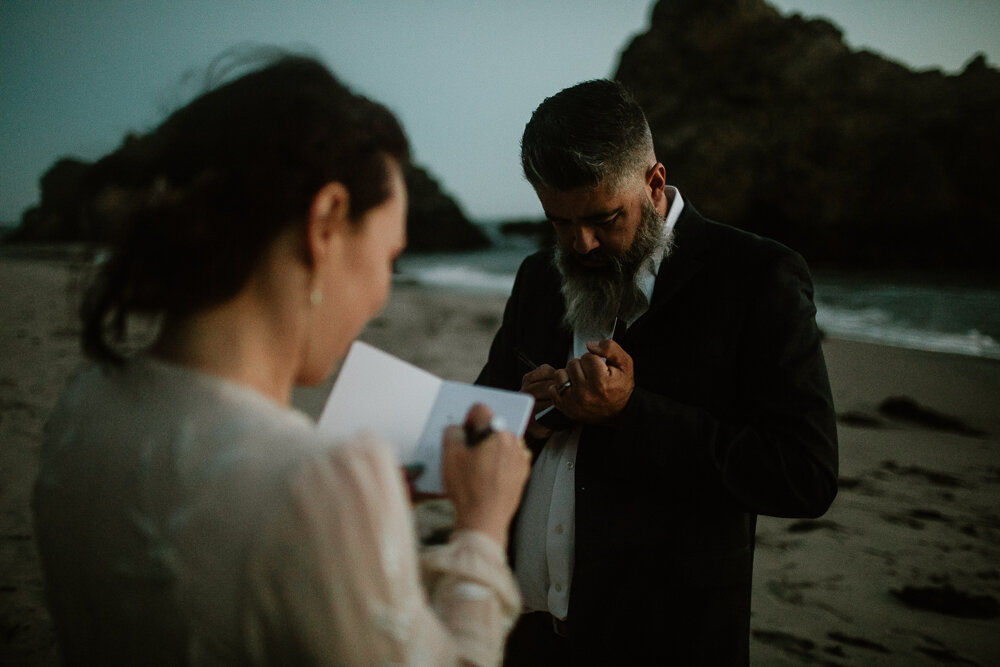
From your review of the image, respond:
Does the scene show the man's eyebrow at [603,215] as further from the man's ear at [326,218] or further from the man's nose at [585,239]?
the man's ear at [326,218]

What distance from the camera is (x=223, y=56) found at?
1.08 meters

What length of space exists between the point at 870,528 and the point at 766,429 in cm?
305

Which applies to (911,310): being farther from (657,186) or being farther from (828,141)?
(828,141)

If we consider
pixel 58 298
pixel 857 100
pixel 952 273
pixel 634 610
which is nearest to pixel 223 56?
pixel 634 610

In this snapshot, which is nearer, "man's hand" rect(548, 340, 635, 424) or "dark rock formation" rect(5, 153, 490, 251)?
"dark rock formation" rect(5, 153, 490, 251)

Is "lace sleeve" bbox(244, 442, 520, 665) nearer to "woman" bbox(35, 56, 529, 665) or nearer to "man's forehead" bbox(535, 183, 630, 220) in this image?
"woman" bbox(35, 56, 529, 665)

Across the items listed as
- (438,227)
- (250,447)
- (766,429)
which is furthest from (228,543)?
(438,227)

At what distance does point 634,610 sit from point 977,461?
193 inches

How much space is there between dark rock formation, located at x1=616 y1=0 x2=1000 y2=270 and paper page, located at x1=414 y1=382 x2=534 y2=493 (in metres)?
21.6

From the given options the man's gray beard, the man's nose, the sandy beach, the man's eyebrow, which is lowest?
the sandy beach

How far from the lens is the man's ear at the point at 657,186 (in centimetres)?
215

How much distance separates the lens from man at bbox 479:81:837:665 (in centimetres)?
171

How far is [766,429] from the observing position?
68.2 inches

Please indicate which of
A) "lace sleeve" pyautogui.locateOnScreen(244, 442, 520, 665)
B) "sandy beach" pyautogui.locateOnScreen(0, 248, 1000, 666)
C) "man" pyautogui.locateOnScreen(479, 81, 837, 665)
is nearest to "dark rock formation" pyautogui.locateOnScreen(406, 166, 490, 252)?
"sandy beach" pyautogui.locateOnScreen(0, 248, 1000, 666)
